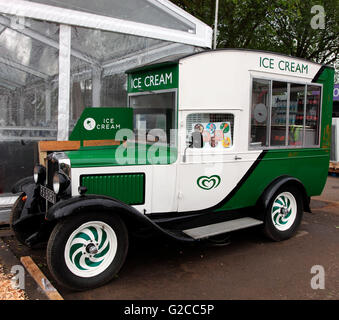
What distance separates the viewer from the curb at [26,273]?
3.11m

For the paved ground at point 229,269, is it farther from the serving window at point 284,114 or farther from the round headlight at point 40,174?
the serving window at point 284,114

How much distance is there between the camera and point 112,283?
11.7ft

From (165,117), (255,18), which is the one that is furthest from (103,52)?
(255,18)

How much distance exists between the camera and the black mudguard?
10.3 ft

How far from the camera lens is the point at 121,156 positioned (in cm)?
390

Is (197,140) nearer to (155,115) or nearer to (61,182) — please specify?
(155,115)

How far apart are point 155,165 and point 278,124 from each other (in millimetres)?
1879

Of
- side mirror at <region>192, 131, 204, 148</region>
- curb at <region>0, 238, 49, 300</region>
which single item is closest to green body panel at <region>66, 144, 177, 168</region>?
side mirror at <region>192, 131, 204, 148</region>

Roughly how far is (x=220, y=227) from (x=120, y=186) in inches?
52.3

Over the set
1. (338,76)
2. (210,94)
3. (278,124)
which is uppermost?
(338,76)

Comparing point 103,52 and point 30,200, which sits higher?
point 103,52

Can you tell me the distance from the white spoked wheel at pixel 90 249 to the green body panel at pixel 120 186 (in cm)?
40
